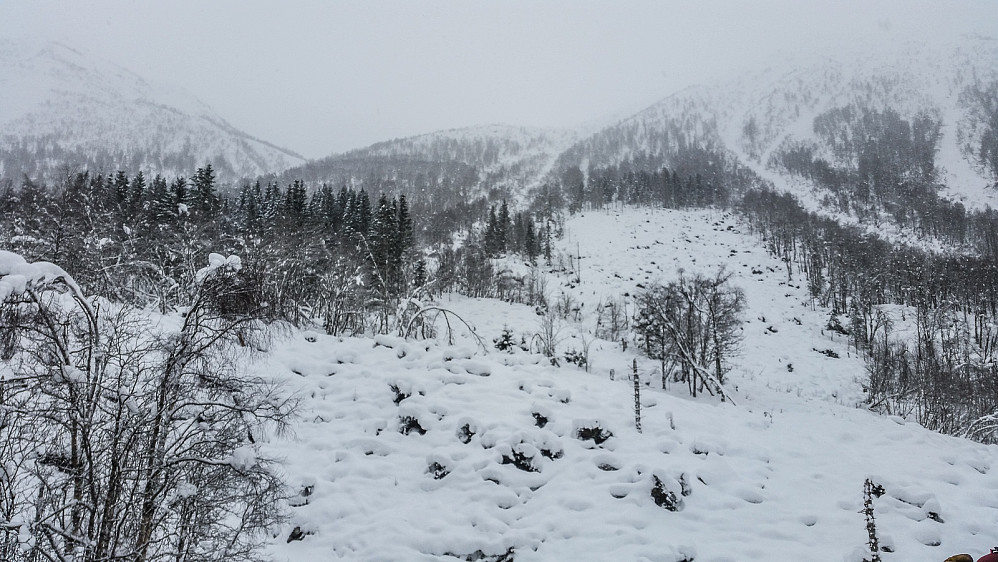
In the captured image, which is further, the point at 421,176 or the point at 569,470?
the point at 421,176

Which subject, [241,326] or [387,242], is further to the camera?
[387,242]

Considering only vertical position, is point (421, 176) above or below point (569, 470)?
above

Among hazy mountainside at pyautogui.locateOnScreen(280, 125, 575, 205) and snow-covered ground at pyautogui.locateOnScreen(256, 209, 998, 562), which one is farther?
hazy mountainside at pyautogui.locateOnScreen(280, 125, 575, 205)

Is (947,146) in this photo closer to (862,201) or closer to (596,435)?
(862,201)

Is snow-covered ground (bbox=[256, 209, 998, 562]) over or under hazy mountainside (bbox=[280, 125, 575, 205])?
under

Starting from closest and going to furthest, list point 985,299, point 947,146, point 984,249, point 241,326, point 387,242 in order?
1. point 241,326
2. point 387,242
3. point 985,299
4. point 984,249
5. point 947,146

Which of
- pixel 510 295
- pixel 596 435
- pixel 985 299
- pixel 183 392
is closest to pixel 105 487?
pixel 183 392

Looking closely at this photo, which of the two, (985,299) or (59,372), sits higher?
(59,372)

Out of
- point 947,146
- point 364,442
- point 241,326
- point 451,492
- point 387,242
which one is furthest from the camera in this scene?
point 947,146

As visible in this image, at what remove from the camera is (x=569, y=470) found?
10.6m

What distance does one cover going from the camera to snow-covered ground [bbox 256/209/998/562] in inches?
334

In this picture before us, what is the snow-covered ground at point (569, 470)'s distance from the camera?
8.48m

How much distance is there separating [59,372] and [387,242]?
43.4 m

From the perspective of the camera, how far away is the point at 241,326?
859cm
